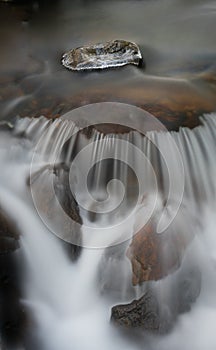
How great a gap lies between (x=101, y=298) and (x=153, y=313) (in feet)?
1.47

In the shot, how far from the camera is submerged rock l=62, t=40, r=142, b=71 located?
16.5ft

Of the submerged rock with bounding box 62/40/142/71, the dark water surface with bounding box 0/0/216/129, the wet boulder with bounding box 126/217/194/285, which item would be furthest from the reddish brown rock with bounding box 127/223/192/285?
the submerged rock with bounding box 62/40/142/71

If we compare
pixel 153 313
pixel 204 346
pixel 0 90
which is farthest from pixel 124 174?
pixel 0 90

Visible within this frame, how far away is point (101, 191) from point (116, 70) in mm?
1965

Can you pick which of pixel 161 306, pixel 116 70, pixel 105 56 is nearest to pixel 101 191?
pixel 161 306

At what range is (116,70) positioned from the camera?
4.96m

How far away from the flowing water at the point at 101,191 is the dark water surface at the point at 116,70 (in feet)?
0.08

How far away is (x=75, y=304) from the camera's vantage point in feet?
10.4

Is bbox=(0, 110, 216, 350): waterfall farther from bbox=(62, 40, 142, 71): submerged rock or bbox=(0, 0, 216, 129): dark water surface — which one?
bbox=(62, 40, 142, 71): submerged rock

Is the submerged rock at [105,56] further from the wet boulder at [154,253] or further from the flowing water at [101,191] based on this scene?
the wet boulder at [154,253]

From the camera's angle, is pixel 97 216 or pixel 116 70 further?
pixel 116 70

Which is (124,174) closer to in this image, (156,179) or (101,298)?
(156,179)

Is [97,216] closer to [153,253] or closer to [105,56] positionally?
[153,253]

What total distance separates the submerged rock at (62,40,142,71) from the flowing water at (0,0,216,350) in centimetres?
15
